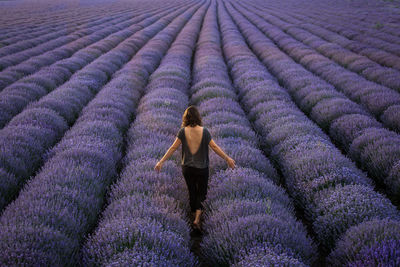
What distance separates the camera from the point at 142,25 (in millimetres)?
18016

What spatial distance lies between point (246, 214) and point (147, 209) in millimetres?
889

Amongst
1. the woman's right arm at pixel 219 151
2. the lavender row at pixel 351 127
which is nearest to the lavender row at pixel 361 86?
the lavender row at pixel 351 127

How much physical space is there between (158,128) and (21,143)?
6.34ft

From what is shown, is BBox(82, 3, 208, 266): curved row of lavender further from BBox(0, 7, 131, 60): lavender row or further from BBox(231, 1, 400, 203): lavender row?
BBox(0, 7, 131, 60): lavender row

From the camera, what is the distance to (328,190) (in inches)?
Answer: 119

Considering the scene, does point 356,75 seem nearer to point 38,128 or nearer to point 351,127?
point 351,127

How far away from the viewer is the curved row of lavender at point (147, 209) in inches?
83.0

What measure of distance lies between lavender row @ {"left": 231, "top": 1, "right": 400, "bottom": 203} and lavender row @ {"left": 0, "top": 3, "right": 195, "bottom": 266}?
344 cm

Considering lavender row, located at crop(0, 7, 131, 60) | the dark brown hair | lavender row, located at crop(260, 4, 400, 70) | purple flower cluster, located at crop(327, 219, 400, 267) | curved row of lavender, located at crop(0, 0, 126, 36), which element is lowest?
curved row of lavender, located at crop(0, 0, 126, 36)

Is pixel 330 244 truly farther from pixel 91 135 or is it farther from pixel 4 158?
pixel 4 158

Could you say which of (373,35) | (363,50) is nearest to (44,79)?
(363,50)

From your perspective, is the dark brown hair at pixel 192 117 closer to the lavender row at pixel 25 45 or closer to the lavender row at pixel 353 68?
the lavender row at pixel 353 68

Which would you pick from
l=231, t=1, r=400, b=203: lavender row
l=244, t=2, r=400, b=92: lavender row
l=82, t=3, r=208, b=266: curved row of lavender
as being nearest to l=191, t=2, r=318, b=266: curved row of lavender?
l=82, t=3, r=208, b=266: curved row of lavender

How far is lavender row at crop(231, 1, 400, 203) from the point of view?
3658 mm
